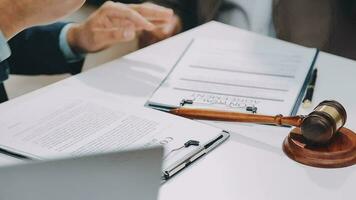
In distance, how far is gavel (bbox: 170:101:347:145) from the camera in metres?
0.77

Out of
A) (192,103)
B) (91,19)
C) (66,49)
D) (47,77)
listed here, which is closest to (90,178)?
(192,103)

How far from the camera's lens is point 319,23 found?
5.02 feet

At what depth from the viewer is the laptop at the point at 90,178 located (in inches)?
19.3

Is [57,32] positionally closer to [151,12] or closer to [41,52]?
[41,52]

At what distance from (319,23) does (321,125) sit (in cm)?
82

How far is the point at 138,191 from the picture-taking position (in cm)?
49

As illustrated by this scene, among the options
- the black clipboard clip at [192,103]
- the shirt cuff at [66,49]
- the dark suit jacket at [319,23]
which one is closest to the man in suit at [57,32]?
the shirt cuff at [66,49]

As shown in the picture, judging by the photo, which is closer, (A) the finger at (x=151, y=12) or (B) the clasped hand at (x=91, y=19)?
(B) the clasped hand at (x=91, y=19)

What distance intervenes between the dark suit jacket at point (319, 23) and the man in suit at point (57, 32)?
42cm

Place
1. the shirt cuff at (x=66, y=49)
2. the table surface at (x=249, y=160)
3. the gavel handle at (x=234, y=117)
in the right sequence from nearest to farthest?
the table surface at (x=249, y=160)
the gavel handle at (x=234, y=117)
the shirt cuff at (x=66, y=49)

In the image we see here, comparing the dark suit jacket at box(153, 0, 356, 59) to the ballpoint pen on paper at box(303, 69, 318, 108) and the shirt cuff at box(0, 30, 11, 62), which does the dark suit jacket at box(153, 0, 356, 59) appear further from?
the shirt cuff at box(0, 30, 11, 62)

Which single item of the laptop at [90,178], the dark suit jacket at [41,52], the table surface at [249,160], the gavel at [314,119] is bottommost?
the dark suit jacket at [41,52]

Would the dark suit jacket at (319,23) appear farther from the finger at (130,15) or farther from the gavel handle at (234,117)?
the gavel handle at (234,117)

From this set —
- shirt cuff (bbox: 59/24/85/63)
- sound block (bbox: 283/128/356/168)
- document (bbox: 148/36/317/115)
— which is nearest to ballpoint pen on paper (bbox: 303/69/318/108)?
document (bbox: 148/36/317/115)
